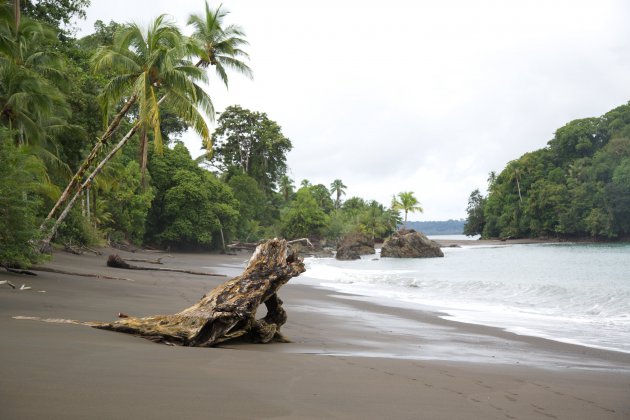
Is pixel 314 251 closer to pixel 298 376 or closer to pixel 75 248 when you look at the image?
pixel 75 248

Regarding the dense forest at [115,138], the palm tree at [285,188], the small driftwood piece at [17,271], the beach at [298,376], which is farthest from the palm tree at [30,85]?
the palm tree at [285,188]

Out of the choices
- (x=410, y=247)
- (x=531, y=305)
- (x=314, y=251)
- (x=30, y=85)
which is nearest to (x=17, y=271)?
(x=30, y=85)

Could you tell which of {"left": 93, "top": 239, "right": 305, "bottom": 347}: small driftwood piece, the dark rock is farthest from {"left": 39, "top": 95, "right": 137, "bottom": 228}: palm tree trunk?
the dark rock

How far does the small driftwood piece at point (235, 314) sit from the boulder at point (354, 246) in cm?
4484

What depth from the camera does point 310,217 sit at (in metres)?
65.8

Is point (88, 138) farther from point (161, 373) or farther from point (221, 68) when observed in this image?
point (161, 373)

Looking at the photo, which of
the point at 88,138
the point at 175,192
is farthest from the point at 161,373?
the point at 175,192

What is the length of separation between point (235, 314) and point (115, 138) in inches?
926

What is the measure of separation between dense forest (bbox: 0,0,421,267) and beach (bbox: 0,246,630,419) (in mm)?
6066

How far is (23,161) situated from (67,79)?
430 inches

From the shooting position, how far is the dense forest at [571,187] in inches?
2926

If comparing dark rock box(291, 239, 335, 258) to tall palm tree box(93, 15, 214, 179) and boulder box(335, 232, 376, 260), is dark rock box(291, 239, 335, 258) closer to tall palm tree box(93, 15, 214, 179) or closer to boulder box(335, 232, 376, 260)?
boulder box(335, 232, 376, 260)

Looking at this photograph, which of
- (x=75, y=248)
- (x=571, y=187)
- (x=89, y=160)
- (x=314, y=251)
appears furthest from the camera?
(x=571, y=187)

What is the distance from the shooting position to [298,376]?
4.89m
